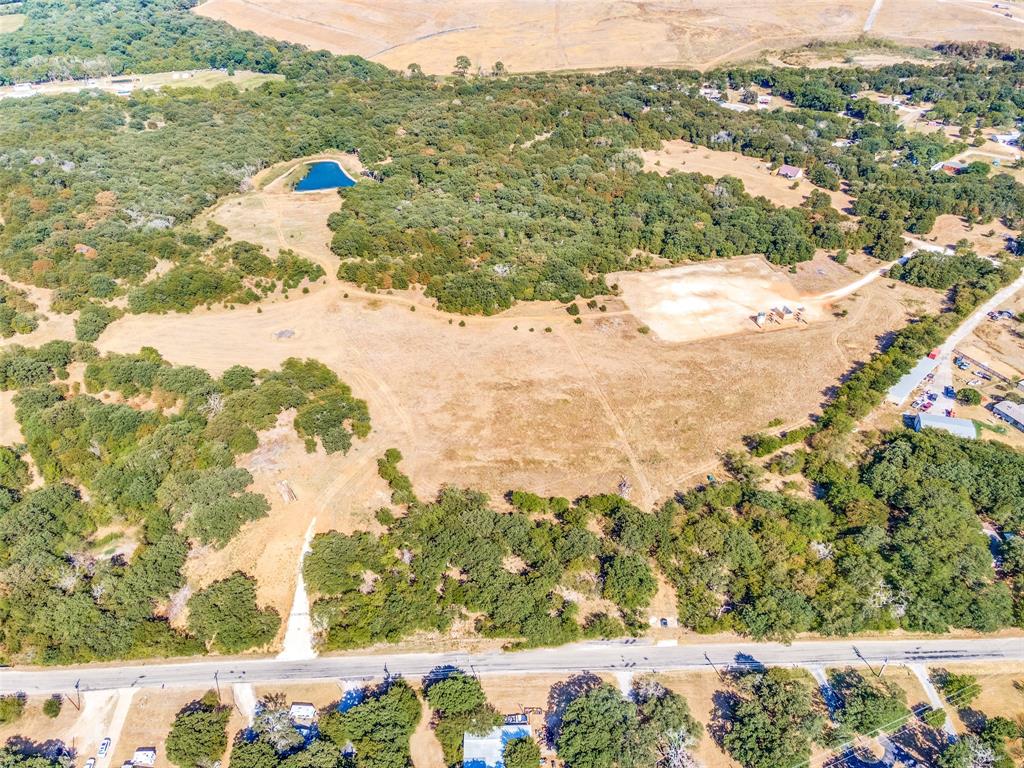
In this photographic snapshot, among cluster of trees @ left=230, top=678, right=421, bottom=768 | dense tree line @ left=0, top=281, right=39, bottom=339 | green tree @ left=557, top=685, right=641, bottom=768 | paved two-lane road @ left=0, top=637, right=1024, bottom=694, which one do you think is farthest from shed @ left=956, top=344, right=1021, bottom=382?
dense tree line @ left=0, top=281, right=39, bottom=339

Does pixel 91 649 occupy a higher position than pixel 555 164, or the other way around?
pixel 555 164

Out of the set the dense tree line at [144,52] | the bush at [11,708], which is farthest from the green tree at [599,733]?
the dense tree line at [144,52]

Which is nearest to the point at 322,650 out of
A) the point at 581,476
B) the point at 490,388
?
the point at 581,476

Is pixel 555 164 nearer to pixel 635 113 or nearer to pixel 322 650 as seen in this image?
pixel 635 113

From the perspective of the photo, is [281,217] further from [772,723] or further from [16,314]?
[772,723]

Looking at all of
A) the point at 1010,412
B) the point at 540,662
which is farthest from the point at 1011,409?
the point at 540,662

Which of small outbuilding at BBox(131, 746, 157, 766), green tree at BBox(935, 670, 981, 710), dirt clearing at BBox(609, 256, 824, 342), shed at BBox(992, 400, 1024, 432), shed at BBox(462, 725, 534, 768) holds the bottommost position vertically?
small outbuilding at BBox(131, 746, 157, 766)

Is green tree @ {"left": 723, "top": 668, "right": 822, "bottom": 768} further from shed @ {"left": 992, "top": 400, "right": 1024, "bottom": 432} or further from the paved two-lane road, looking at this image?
shed @ {"left": 992, "top": 400, "right": 1024, "bottom": 432}
